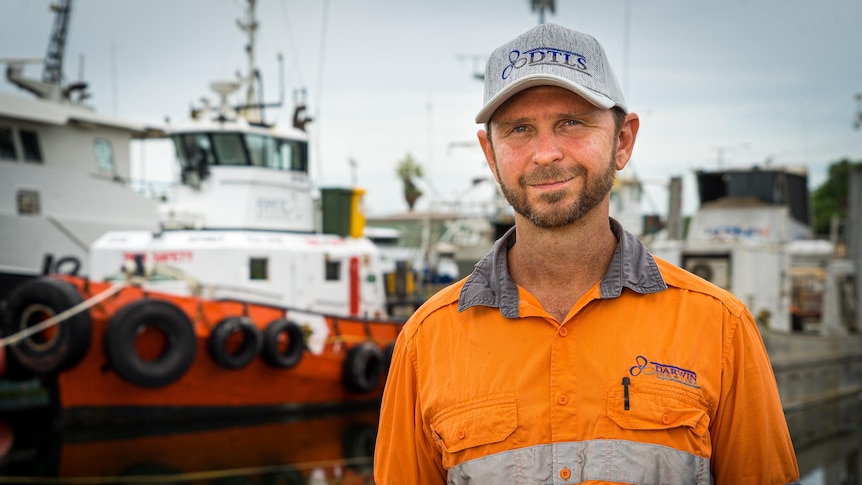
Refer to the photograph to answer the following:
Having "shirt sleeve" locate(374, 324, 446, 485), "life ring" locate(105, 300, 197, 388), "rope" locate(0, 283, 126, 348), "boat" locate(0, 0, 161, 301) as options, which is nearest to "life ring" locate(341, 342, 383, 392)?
"life ring" locate(105, 300, 197, 388)

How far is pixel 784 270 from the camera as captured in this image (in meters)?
13.6

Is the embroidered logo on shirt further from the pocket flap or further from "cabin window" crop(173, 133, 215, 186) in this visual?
"cabin window" crop(173, 133, 215, 186)

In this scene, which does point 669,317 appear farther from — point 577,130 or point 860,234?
point 860,234

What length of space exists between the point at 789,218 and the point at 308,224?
30.2 ft

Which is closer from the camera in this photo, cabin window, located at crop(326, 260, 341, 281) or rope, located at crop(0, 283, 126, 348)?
rope, located at crop(0, 283, 126, 348)

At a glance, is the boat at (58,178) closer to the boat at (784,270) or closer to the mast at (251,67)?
the mast at (251,67)

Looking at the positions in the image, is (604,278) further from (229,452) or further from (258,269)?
(258,269)

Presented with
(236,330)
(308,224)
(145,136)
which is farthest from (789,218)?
(145,136)

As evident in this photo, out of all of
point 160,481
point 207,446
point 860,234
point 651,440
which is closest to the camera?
point 651,440

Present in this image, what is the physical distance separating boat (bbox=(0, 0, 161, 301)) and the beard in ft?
50.0

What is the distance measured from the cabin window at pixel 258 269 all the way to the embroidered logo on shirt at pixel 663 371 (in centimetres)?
1089

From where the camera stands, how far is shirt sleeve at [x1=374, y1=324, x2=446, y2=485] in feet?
6.31

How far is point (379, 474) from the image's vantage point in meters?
1.95

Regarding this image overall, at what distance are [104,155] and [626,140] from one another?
18.3m
